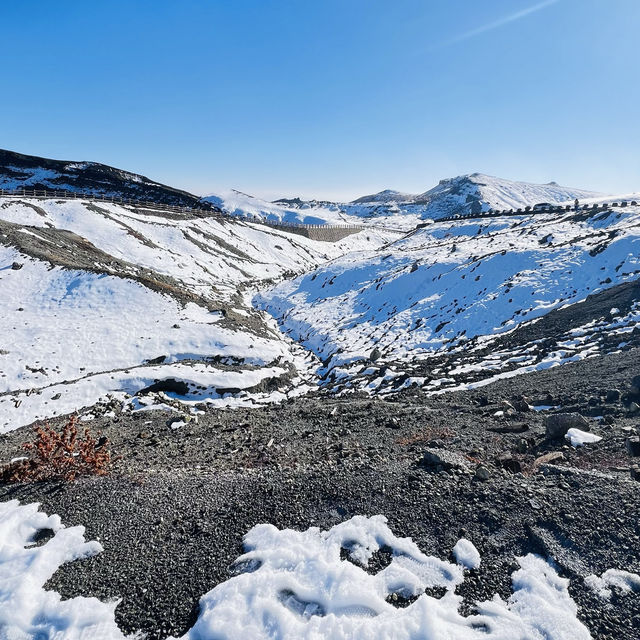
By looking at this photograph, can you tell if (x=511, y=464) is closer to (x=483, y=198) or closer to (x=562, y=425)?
(x=562, y=425)

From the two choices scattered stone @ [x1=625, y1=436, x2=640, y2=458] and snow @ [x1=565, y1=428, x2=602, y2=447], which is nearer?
scattered stone @ [x1=625, y1=436, x2=640, y2=458]

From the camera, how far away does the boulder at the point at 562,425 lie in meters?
9.45

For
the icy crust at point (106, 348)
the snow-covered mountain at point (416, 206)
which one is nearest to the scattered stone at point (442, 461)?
the icy crust at point (106, 348)

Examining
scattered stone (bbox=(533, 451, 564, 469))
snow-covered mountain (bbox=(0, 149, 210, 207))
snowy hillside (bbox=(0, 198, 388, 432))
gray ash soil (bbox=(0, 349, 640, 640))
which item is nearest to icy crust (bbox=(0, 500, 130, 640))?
gray ash soil (bbox=(0, 349, 640, 640))

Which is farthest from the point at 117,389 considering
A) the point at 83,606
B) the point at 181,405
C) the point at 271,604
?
the point at 271,604

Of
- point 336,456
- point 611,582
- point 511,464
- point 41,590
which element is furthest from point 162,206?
point 611,582

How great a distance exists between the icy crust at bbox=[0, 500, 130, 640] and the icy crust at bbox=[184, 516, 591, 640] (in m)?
1.42

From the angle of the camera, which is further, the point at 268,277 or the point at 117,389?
the point at 268,277

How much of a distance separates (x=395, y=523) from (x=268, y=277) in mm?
→ 51672

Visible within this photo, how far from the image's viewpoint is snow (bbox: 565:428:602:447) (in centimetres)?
907

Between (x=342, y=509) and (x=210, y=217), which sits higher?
(x=210, y=217)

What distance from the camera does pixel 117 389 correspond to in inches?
722

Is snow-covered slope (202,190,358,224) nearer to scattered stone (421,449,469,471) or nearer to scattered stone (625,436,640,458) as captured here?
scattered stone (421,449,469,471)

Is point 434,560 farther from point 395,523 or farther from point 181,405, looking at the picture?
point 181,405
